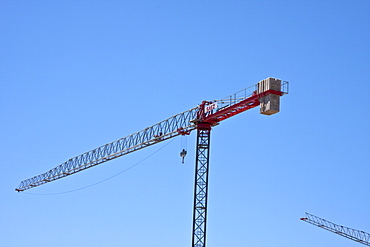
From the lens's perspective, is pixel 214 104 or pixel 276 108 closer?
pixel 276 108

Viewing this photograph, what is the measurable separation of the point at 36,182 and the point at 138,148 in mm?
48045

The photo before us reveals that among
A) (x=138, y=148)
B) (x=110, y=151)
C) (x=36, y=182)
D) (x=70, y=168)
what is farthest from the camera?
(x=36, y=182)

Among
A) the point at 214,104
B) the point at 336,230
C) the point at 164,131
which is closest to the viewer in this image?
the point at 214,104

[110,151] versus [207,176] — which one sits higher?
[110,151]

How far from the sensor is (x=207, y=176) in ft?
288

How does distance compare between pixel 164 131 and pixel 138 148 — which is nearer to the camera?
pixel 164 131

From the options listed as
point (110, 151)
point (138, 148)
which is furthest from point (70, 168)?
point (138, 148)

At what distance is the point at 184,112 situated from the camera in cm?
9006

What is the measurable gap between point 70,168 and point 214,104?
54.7 meters

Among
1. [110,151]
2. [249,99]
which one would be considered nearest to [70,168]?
[110,151]

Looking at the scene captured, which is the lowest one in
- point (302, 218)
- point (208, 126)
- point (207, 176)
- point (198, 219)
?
point (198, 219)

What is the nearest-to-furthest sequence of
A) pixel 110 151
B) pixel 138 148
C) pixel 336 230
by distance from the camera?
pixel 138 148, pixel 110 151, pixel 336 230

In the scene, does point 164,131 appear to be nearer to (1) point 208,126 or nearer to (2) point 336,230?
(1) point 208,126

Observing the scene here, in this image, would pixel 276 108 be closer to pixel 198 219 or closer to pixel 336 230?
pixel 198 219
